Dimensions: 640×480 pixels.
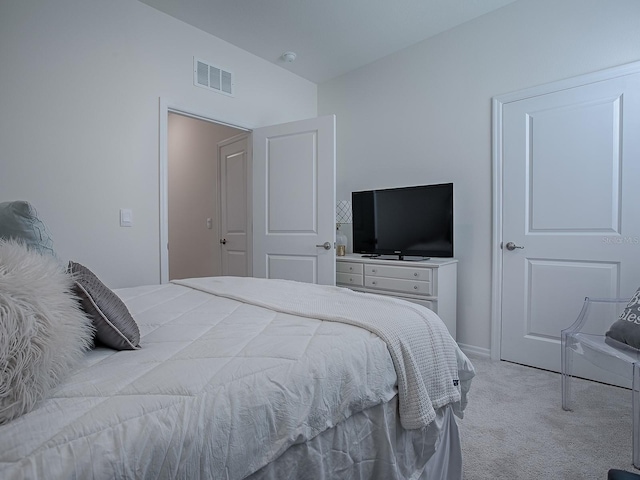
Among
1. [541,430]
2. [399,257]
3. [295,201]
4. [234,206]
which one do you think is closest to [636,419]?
[541,430]

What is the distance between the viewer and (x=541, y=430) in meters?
1.81

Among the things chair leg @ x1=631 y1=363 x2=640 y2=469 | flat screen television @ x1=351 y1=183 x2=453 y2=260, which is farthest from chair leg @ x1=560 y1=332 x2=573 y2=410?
flat screen television @ x1=351 y1=183 x2=453 y2=260

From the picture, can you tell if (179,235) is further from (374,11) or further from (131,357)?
(131,357)

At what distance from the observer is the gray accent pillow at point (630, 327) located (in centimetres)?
172

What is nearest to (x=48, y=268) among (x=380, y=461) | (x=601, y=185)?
(x=380, y=461)

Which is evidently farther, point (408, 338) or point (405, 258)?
point (405, 258)

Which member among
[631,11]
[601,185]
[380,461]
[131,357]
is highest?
[631,11]

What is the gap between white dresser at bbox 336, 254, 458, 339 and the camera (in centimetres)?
274

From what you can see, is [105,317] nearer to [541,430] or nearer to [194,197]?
[541,430]

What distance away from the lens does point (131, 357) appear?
901 mm

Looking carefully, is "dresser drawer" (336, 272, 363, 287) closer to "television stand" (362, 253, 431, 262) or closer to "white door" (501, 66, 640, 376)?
"television stand" (362, 253, 431, 262)

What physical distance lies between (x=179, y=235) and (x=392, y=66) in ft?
11.7

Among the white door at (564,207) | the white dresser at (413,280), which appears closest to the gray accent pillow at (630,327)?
the white door at (564,207)

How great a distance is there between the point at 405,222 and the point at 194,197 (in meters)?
3.04
